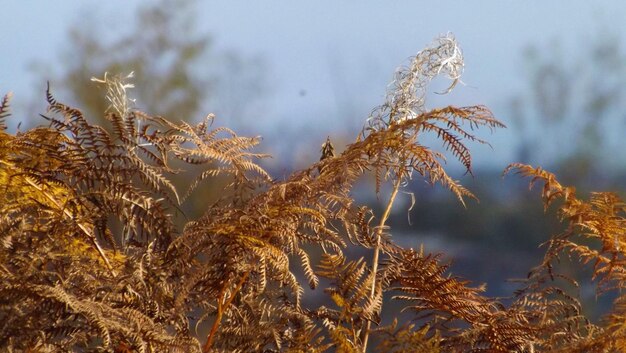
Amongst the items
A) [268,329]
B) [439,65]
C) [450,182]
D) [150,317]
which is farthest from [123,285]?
[439,65]

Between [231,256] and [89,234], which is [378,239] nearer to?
[231,256]

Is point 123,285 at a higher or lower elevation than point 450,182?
lower

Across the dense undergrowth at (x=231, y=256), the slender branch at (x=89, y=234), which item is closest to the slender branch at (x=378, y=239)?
the dense undergrowth at (x=231, y=256)

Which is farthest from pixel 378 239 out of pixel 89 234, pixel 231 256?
pixel 89 234

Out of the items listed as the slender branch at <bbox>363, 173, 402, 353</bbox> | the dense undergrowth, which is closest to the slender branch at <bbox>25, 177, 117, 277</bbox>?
the dense undergrowth

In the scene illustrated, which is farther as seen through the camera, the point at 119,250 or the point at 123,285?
the point at 119,250

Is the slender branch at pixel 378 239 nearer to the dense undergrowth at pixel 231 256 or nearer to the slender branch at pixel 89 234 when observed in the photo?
the dense undergrowth at pixel 231 256

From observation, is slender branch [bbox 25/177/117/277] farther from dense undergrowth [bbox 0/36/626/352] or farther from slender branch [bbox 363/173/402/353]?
slender branch [bbox 363/173/402/353]

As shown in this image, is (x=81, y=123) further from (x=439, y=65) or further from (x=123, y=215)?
(x=439, y=65)
